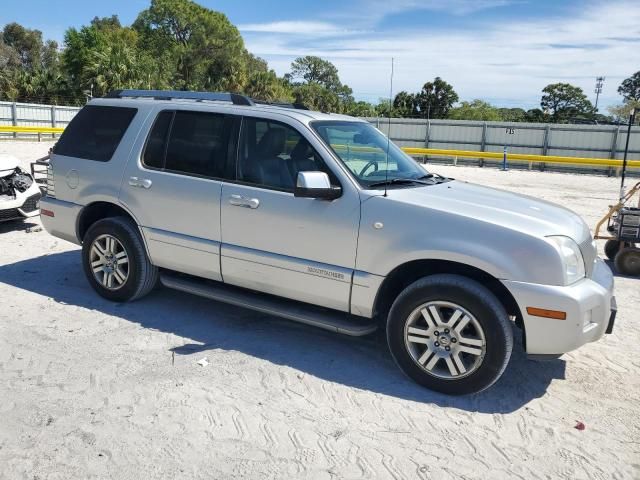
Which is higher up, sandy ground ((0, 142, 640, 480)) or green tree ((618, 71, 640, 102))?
green tree ((618, 71, 640, 102))

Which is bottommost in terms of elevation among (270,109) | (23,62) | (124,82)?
(270,109)

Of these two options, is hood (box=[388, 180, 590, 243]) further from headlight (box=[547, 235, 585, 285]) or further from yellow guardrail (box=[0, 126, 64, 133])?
yellow guardrail (box=[0, 126, 64, 133])

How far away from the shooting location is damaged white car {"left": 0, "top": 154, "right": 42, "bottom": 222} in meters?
7.99

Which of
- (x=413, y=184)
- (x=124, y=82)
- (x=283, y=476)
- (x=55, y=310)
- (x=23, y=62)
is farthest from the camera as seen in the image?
(x=23, y=62)

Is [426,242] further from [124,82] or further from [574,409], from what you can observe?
[124,82]

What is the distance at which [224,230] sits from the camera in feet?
15.4

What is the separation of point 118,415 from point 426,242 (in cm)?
231

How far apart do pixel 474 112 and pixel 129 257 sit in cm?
5701

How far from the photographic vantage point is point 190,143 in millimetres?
4957

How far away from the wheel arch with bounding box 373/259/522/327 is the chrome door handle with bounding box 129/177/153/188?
2381 millimetres

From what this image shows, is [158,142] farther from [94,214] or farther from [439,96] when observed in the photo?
[439,96]

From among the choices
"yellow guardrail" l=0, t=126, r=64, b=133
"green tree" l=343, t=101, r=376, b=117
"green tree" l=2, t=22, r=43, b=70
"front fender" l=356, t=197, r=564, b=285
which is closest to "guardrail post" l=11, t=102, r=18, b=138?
"yellow guardrail" l=0, t=126, r=64, b=133

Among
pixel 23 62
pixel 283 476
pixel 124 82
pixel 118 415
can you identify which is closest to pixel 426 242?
pixel 283 476

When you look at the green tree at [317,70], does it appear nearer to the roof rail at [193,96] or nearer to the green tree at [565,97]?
the green tree at [565,97]
